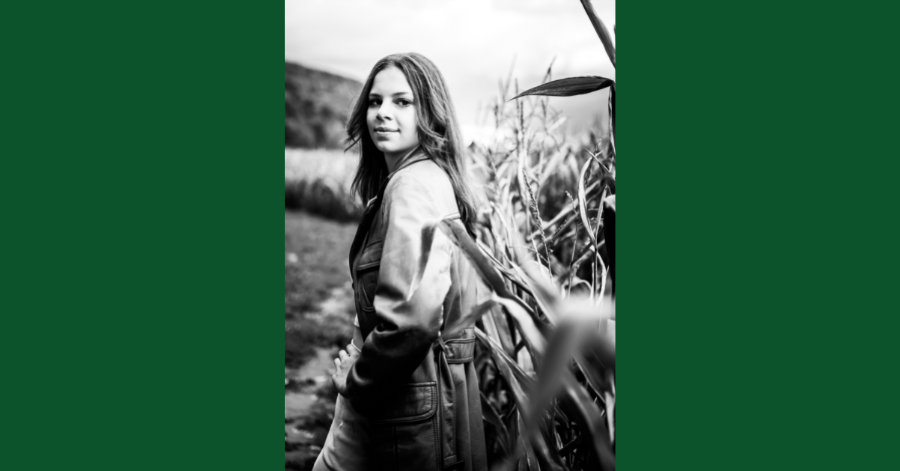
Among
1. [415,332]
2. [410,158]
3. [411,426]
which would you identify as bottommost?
[411,426]

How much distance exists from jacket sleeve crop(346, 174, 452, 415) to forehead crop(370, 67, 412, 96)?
261 millimetres

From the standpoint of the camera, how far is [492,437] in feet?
→ 7.00

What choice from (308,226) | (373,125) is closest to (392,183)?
(373,125)

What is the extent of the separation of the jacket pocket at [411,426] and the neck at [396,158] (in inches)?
24.0

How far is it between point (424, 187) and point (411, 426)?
2.13ft

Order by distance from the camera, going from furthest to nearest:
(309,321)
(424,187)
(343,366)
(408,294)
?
(309,321) → (343,366) → (424,187) → (408,294)

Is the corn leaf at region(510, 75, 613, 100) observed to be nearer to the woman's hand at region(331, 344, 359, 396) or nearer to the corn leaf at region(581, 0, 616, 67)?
the corn leaf at region(581, 0, 616, 67)

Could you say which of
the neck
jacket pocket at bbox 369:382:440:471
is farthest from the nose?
jacket pocket at bbox 369:382:440:471

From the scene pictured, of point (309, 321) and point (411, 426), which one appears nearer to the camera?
point (411, 426)

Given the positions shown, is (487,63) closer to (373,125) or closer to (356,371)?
(373,125)

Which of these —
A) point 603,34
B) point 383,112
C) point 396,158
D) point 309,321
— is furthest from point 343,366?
point 603,34

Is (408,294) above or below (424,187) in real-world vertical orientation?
below

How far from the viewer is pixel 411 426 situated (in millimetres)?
1972

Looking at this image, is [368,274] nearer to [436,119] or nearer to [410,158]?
[410,158]
